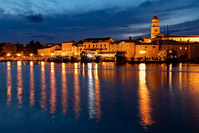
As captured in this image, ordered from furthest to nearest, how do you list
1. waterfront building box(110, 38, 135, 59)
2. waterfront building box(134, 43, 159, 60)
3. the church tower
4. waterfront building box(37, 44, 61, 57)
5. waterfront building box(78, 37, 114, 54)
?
the church tower, waterfront building box(37, 44, 61, 57), waterfront building box(78, 37, 114, 54), waterfront building box(110, 38, 135, 59), waterfront building box(134, 43, 159, 60)

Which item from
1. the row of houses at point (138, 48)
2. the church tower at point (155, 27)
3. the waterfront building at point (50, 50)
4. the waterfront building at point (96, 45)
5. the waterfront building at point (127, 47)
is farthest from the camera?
the church tower at point (155, 27)

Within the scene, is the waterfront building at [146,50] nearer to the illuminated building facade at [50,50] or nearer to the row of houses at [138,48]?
the row of houses at [138,48]

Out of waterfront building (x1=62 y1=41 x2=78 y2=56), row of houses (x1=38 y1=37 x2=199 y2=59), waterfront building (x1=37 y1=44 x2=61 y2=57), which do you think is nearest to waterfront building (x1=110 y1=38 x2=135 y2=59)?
row of houses (x1=38 y1=37 x2=199 y2=59)

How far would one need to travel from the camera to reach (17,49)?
113938 mm

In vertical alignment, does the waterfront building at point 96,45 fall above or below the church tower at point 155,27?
below

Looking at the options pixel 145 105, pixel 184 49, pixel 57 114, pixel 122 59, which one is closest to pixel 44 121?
pixel 57 114

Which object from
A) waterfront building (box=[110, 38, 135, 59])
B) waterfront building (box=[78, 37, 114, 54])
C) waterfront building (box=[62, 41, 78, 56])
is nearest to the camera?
waterfront building (box=[110, 38, 135, 59])

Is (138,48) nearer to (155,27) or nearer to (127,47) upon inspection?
(127,47)

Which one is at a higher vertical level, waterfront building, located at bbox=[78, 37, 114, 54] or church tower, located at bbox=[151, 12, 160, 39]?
church tower, located at bbox=[151, 12, 160, 39]

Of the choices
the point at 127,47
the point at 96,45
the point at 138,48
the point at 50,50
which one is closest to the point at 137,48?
the point at 138,48

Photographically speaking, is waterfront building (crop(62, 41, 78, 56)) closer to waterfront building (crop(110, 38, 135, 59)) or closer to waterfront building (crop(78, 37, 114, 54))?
waterfront building (crop(78, 37, 114, 54))

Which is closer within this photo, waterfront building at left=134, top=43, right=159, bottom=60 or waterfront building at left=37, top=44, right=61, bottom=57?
waterfront building at left=134, top=43, right=159, bottom=60

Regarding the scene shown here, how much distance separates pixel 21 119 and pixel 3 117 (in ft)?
2.52

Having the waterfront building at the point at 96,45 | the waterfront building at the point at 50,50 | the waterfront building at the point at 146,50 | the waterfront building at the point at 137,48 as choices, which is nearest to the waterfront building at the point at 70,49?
the waterfront building at the point at 137,48
